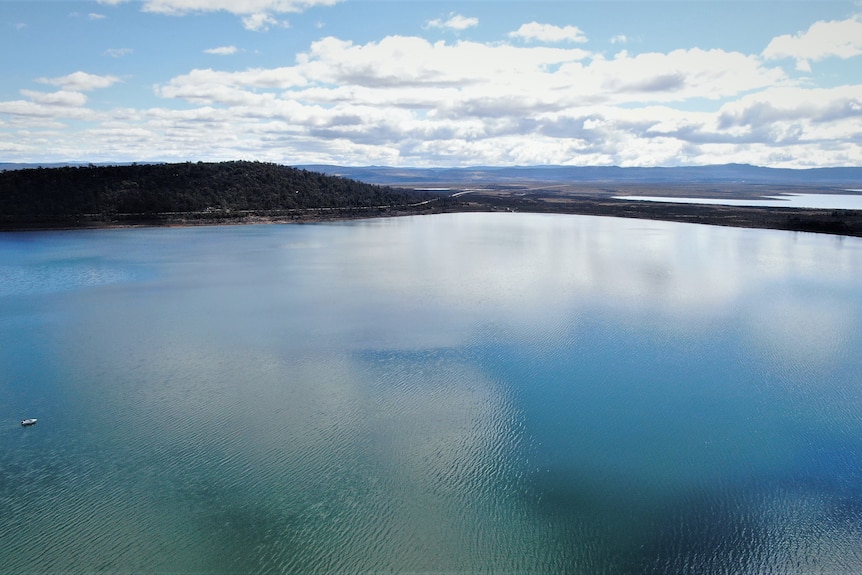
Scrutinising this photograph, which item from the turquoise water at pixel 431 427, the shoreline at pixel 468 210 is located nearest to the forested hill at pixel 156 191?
the shoreline at pixel 468 210

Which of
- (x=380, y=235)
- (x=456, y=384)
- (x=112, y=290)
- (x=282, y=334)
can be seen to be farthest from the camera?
(x=380, y=235)

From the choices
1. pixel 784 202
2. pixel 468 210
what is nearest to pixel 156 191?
pixel 468 210

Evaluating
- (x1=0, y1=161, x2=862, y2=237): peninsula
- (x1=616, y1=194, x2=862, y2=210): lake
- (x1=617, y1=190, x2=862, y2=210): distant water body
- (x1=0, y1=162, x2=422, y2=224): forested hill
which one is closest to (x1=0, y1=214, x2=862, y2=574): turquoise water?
(x1=0, y1=161, x2=862, y2=237): peninsula

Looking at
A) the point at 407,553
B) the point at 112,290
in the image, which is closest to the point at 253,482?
the point at 407,553

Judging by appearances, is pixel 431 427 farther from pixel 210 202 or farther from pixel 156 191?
pixel 156 191

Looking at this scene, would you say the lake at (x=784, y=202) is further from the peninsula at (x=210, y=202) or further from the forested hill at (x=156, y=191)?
the forested hill at (x=156, y=191)

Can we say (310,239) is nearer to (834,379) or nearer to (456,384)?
(456,384)
